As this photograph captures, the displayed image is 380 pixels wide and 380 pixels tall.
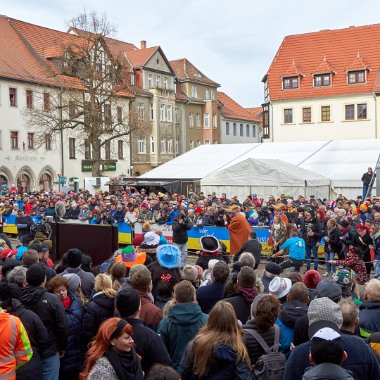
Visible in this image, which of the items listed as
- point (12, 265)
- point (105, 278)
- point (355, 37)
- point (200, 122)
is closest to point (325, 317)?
point (105, 278)

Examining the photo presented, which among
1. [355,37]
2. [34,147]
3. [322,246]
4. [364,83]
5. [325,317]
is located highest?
[355,37]

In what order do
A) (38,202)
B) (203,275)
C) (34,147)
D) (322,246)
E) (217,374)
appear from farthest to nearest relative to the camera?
(34,147), (38,202), (322,246), (203,275), (217,374)

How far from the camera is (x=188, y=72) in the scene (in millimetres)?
66250

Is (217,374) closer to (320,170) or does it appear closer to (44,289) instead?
(44,289)

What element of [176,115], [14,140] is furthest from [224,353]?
[176,115]

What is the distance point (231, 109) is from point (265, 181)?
50761mm

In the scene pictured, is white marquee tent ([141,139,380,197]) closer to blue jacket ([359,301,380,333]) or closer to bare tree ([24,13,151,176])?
bare tree ([24,13,151,176])

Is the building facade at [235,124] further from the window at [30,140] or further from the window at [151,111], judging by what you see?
the window at [30,140]

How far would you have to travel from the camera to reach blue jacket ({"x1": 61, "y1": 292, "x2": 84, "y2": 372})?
18.7 feet

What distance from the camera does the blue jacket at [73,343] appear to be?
18.7ft

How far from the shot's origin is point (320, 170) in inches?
1158

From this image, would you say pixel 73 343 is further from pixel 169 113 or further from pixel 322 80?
pixel 169 113

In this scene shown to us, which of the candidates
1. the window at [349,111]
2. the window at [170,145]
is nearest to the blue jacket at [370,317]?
the window at [349,111]

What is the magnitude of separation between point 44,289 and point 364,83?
4754 cm
